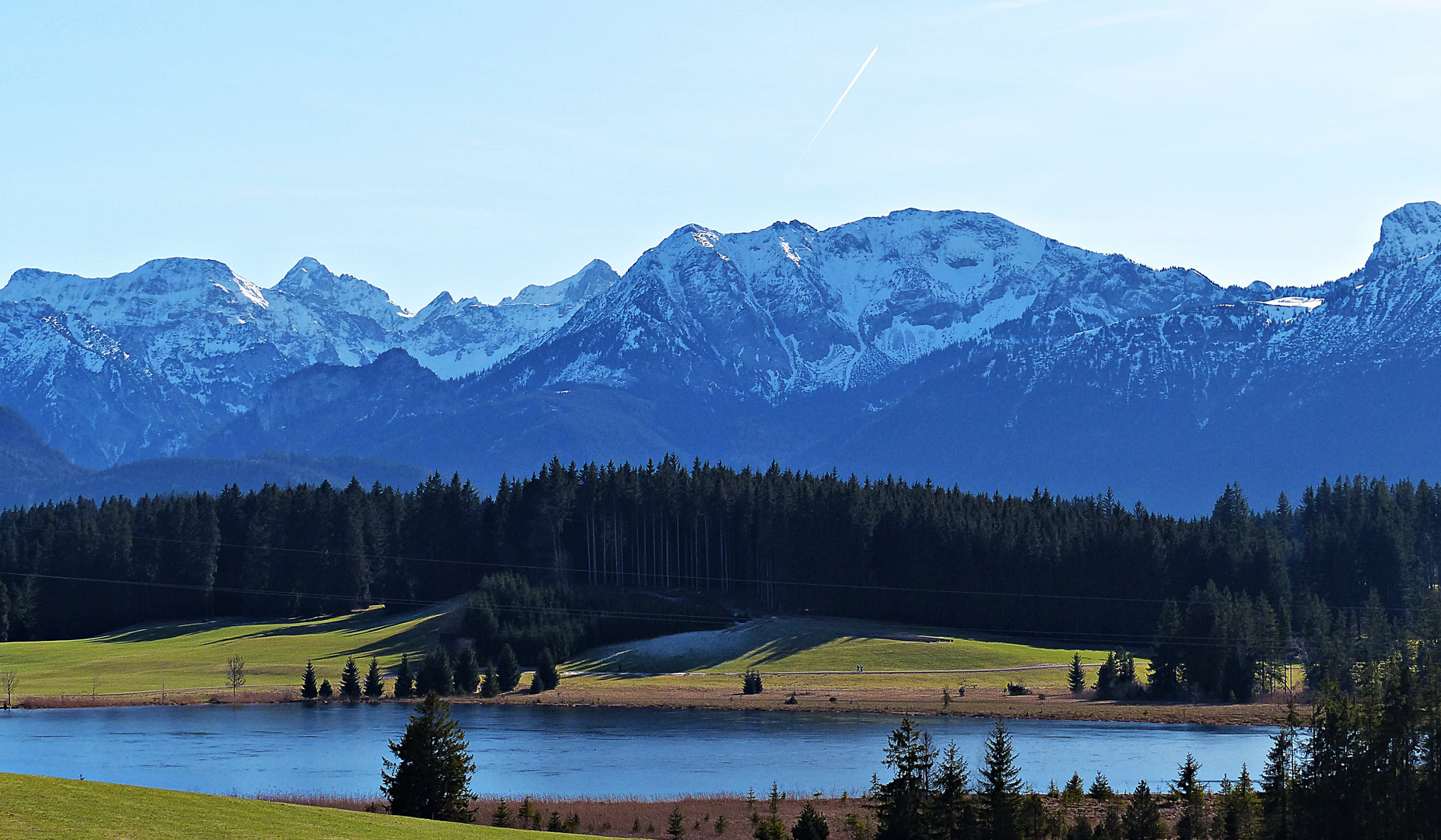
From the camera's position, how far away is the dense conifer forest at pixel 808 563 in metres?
173

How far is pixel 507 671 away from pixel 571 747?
1653 inches

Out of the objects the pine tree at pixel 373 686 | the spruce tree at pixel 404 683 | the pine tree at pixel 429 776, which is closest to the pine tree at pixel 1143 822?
the pine tree at pixel 429 776

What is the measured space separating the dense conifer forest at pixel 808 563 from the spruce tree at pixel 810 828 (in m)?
94.7

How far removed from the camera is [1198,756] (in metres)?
94.0

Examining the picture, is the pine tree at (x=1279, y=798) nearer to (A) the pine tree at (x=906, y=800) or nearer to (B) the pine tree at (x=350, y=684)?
(A) the pine tree at (x=906, y=800)

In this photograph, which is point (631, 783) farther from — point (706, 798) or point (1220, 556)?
point (1220, 556)

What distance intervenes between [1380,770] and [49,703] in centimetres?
10420

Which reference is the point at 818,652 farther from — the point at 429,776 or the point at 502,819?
the point at 429,776

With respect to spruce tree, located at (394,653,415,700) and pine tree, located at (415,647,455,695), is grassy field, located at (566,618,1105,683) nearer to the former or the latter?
pine tree, located at (415,647,455,695)

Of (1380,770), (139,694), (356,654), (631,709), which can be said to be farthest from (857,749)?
(356,654)

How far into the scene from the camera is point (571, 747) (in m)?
99.0

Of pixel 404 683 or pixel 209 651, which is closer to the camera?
pixel 404 683

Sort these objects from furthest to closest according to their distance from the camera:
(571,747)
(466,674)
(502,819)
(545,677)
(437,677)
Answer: (545,677)
(466,674)
(437,677)
(571,747)
(502,819)

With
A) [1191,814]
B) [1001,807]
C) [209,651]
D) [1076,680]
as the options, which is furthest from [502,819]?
[209,651]
